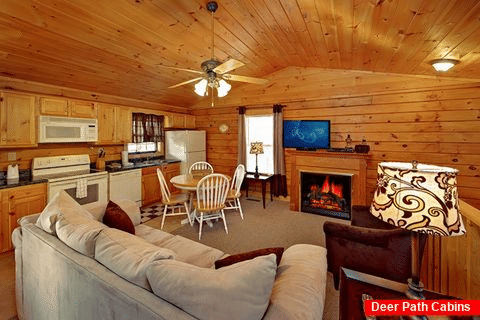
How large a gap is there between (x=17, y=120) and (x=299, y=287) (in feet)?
13.1

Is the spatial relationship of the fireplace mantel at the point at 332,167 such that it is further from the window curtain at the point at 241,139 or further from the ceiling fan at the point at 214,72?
the ceiling fan at the point at 214,72

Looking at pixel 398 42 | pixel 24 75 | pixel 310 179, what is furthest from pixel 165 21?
pixel 310 179

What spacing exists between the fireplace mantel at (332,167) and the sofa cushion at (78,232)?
3.57 metres

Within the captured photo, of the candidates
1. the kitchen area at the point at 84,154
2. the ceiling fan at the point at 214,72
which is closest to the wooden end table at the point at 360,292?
the ceiling fan at the point at 214,72

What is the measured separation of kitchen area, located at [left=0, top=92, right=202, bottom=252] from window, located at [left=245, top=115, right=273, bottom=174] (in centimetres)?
132

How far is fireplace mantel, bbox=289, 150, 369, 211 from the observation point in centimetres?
379

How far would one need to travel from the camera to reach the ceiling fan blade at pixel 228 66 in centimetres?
213

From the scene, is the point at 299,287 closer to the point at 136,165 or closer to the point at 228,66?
the point at 228,66

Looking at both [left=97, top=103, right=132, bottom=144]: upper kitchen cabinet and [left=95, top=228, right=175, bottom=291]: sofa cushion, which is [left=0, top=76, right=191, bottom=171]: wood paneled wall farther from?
[left=95, top=228, right=175, bottom=291]: sofa cushion

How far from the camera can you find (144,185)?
4551 millimetres

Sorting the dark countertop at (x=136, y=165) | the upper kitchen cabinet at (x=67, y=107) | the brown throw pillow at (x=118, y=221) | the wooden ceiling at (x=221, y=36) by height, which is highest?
the wooden ceiling at (x=221, y=36)

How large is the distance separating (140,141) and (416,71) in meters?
5.28

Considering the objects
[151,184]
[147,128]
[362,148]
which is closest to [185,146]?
[147,128]

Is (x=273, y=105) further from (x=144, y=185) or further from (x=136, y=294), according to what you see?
(x=136, y=294)
